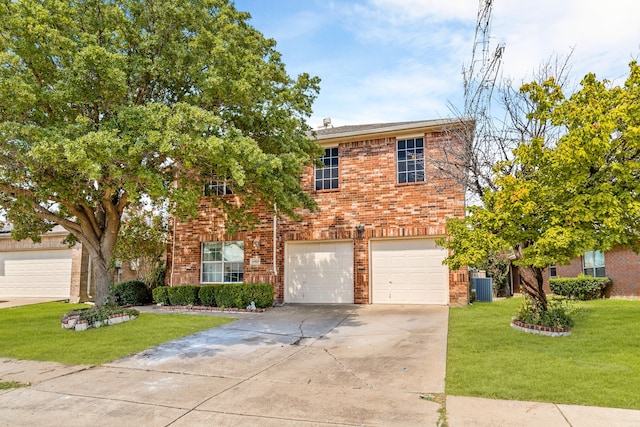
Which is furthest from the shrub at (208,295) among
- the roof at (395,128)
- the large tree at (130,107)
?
the roof at (395,128)

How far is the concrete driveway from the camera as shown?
5246mm

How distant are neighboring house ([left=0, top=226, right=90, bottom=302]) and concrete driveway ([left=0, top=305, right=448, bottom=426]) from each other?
1106 cm

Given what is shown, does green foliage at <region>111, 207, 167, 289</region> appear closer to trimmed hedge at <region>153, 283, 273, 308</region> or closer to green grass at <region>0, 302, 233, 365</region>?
trimmed hedge at <region>153, 283, 273, 308</region>

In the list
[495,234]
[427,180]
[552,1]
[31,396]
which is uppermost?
[552,1]

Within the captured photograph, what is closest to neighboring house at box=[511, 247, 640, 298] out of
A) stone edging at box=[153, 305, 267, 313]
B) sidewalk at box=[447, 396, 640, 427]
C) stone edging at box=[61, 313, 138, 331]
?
stone edging at box=[153, 305, 267, 313]

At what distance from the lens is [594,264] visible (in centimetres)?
1817

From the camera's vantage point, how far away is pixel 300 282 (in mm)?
15859

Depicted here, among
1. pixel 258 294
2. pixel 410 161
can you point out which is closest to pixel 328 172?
pixel 410 161

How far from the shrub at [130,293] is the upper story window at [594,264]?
58.8ft

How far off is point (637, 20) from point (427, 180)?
668cm

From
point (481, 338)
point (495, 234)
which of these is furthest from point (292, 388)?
point (495, 234)

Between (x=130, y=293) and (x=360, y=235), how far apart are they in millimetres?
8906

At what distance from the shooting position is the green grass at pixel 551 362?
5727 mm

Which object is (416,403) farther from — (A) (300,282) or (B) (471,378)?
(A) (300,282)
